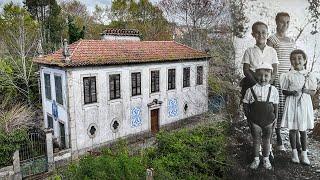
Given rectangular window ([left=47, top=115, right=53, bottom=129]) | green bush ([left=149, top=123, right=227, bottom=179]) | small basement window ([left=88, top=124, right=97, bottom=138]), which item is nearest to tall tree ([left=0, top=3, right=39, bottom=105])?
rectangular window ([left=47, top=115, right=53, bottom=129])

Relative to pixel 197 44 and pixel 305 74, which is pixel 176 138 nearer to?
pixel 305 74

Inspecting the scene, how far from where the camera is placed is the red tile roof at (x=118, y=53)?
14.0 m

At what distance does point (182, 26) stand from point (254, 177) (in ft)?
72.5

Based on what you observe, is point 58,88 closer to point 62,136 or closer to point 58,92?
point 58,92

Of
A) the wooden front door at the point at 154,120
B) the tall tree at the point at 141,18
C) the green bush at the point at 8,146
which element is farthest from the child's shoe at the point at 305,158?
the tall tree at the point at 141,18

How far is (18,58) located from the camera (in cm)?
2017

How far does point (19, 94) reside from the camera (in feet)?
63.6

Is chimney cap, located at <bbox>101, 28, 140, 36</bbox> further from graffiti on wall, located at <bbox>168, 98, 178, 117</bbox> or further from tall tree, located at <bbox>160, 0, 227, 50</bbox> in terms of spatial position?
tall tree, located at <bbox>160, 0, 227, 50</bbox>

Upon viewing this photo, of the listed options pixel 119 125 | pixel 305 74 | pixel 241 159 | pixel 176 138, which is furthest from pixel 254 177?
pixel 119 125

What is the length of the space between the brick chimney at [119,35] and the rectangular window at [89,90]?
4.09 meters

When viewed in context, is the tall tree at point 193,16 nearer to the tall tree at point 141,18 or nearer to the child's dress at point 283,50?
the tall tree at point 141,18

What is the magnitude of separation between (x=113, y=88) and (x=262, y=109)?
12.1 metres

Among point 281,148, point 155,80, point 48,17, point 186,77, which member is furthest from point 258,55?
point 48,17

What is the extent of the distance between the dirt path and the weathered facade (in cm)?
1051
